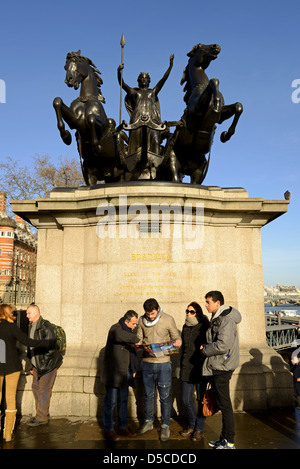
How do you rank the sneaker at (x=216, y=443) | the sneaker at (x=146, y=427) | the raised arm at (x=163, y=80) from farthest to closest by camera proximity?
the raised arm at (x=163, y=80), the sneaker at (x=146, y=427), the sneaker at (x=216, y=443)

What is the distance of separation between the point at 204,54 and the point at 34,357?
8027mm

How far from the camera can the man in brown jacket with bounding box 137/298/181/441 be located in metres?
5.18

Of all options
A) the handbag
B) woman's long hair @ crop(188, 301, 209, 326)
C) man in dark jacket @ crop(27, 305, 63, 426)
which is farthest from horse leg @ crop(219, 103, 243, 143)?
the handbag

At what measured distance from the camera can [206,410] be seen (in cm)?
484

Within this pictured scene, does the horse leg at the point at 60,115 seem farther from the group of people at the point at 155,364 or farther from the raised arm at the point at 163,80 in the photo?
the group of people at the point at 155,364

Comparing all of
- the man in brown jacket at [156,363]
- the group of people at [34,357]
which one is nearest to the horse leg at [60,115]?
the group of people at [34,357]

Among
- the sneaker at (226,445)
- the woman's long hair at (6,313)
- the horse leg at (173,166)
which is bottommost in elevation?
the sneaker at (226,445)

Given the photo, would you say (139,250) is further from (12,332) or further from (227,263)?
(12,332)

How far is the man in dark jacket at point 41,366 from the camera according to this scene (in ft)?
18.9

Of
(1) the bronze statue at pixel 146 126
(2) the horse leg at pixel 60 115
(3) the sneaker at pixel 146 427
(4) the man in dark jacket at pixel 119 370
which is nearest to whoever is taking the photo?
(4) the man in dark jacket at pixel 119 370

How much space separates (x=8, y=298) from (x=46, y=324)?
36.2 metres

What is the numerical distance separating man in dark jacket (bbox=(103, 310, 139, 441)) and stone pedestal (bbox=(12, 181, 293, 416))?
1.15 metres

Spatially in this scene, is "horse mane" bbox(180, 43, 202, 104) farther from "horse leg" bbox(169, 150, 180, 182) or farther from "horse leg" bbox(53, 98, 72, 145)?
"horse leg" bbox(53, 98, 72, 145)
